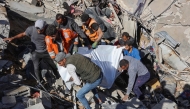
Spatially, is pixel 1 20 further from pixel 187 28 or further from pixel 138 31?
pixel 187 28

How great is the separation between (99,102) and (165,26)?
3738mm

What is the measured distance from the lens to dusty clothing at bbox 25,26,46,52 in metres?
6.55

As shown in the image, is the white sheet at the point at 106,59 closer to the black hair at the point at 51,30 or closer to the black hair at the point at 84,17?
the black hair at the point at 84,17

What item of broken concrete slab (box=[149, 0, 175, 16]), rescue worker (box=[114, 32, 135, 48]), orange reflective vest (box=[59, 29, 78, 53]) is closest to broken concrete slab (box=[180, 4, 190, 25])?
A: broken concrete slab (box=[149, 0, 175, 16])

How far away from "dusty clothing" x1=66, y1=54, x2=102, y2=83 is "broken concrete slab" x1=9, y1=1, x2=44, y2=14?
331cm

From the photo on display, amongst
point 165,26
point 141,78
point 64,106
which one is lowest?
point 64,106

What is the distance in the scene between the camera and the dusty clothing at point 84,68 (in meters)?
5.84

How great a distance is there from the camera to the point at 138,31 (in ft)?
31.7

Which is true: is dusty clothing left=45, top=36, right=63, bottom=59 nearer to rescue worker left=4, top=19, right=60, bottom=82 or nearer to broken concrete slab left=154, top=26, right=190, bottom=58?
rescue worker left=4, top=19, right=60, bottom=82

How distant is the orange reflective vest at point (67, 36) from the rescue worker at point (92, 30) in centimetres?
54

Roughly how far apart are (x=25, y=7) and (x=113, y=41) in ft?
8.42

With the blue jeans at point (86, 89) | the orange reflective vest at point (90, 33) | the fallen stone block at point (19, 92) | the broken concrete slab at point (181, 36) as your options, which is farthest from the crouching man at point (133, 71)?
the broken concrete slab at point (181, 36)

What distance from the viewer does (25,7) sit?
8750 mm

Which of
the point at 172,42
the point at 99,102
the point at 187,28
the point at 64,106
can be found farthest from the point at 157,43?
the point at 64,106
